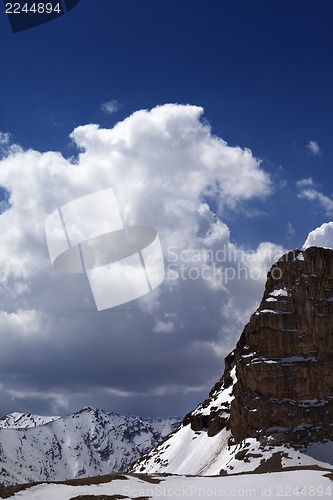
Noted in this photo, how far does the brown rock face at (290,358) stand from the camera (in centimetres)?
12988

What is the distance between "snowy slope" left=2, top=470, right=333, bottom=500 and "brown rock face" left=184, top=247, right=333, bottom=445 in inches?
2844

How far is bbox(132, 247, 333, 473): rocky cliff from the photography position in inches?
5064

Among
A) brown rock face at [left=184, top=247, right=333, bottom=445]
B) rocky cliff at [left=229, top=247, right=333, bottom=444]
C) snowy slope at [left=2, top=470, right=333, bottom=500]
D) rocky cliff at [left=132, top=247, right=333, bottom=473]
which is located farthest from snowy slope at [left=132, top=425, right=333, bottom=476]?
snowy slope at [left=2, top=470, right=333, bottom=500]

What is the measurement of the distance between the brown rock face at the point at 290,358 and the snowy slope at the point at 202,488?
72233 mm

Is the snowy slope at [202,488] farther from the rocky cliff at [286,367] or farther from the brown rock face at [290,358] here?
the brown rock face at [290,358]

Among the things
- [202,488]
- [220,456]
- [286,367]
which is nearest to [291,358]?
[286,367]

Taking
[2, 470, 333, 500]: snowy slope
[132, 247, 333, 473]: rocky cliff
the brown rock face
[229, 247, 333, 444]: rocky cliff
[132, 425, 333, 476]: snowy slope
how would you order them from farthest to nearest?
[229, 247, 333, 444]: rocky cliff
the brown rock face
[132, 247, 333, 473]: rocky cliff
[132, 425, 333, 476]: snowy slope
[2, 470, 333, 500]: snowy slope

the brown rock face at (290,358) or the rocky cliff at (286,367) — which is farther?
the brown rock face at (290,358)

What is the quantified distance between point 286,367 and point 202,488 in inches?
3545

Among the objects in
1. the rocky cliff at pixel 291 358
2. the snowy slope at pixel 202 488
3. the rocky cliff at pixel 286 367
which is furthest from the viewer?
the rocky cliff at pixel 291 358

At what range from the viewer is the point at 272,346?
141 m

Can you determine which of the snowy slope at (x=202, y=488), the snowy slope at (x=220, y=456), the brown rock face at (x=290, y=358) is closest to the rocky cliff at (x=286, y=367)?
the brown rock face at (x=290, y=358)

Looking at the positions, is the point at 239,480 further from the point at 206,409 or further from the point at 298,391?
the point at 206,409

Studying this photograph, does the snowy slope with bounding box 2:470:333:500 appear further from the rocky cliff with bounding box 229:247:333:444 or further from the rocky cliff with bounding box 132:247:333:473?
the rocky cliff with bounding box 229:247:333:444
